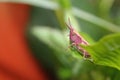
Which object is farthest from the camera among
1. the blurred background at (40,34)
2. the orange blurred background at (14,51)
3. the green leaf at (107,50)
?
the orange blurred background at (14,51)

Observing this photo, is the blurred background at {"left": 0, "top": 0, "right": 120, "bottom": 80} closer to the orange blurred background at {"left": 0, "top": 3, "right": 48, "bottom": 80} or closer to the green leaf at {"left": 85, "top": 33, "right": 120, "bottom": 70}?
the orange blurred background at {"left": 0, "top": 3, "right": 48, "bottom": 80}

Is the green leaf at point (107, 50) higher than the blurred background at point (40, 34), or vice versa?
the green leaf at point (107, 50)

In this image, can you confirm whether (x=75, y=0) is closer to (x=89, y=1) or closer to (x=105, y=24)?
(x=89, y=1)

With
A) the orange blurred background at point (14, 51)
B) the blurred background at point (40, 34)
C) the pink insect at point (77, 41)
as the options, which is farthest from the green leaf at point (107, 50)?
the orange blurred background at point (14, 51)

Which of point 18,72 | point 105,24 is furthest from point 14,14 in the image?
point 105,24

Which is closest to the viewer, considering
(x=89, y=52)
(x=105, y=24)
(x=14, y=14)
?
(x=89, y=52)

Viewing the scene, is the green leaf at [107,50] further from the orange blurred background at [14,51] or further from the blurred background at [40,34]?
the orange blurred background at [14,51]
